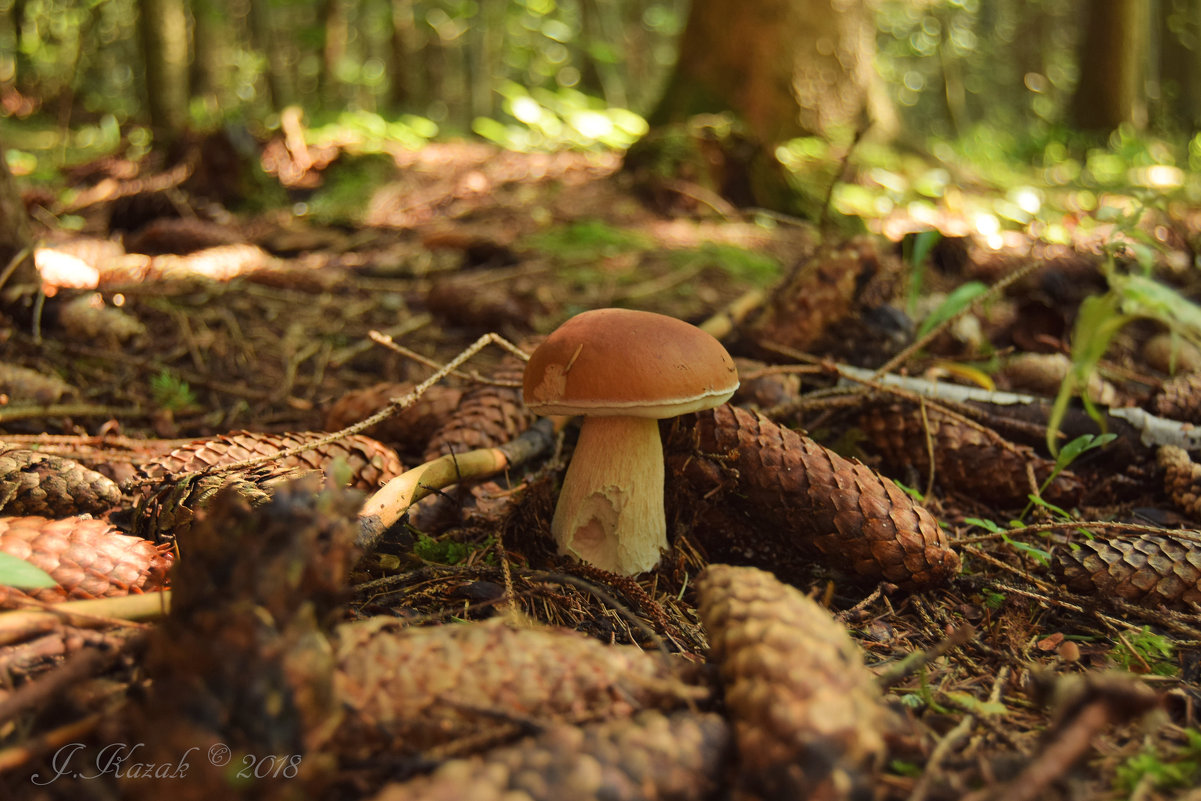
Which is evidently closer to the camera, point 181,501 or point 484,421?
point 181,501

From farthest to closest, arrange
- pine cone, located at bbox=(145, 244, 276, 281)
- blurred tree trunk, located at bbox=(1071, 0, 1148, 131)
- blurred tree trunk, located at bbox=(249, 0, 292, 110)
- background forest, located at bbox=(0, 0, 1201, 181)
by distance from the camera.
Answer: blurred tree trunk, located at bbox=(249, 0, 292, 110) → blurred tree trunk, located at bbox=(1071, 0, 1148, 131) → background forest, located at bbox=(0, 0, 1201, 181) → pine cone, located at bbox=(145, 244, 276, 281)

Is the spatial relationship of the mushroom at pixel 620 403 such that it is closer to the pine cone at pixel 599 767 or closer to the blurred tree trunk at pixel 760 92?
the pine cone at pixel 599 767

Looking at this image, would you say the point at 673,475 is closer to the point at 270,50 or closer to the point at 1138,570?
the point at 1138,570

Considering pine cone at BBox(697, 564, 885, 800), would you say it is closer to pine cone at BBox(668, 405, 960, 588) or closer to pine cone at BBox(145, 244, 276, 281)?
pine cone at BBox(668, 405, 960, 588)

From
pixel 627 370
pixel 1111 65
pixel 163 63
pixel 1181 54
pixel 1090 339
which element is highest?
pixel 1181 54

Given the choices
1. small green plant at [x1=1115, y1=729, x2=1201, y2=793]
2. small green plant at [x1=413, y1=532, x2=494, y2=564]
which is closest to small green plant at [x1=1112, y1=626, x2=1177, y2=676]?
small green plant at [x1=1115, y1=729, x2=1201, y2=793]

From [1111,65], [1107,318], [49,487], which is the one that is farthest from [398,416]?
[1111,65]
